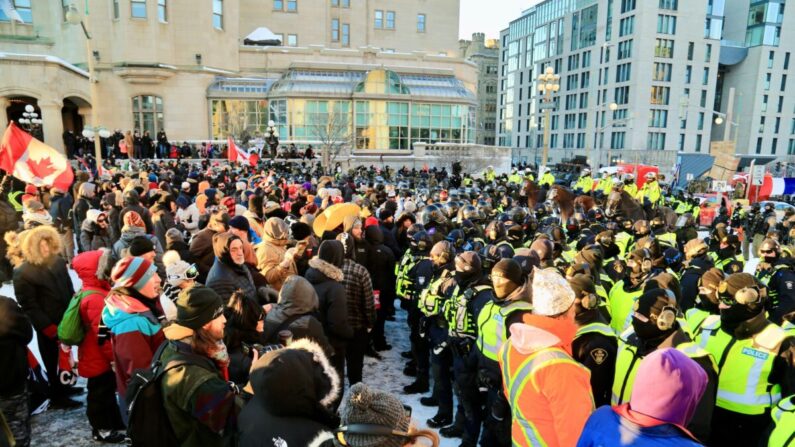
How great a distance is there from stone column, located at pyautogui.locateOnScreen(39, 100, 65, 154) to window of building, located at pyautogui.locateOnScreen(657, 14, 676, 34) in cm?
7058

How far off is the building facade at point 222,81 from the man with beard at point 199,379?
3268 cm

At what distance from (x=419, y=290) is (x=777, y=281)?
14.0 ft

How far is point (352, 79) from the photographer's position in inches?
1581

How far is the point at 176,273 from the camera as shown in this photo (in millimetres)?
4410

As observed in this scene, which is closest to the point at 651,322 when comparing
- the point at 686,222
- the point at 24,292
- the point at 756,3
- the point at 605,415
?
the point at 605,415

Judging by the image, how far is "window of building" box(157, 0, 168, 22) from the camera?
36.9 meters

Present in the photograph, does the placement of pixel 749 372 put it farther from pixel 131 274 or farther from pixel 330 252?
pixel 131 274

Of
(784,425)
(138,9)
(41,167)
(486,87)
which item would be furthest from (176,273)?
(486,87)

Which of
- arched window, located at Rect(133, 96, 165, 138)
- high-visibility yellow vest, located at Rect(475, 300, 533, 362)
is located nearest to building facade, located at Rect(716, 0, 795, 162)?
arched window, located at Rect(133, 96, 165, 138)

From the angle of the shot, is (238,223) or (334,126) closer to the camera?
(238,223)

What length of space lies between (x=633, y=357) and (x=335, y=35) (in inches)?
2029

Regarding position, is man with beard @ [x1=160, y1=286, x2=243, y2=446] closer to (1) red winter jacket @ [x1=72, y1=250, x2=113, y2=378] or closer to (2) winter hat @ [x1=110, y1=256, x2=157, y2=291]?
(2) winter hat @ [x1=110, y1=256, x2=157, y2=291]

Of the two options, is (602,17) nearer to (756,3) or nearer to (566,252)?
(756,3)

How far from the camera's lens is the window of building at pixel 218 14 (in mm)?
40309
